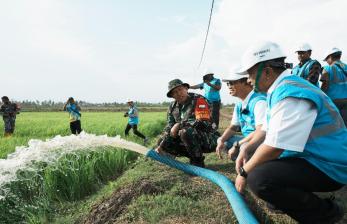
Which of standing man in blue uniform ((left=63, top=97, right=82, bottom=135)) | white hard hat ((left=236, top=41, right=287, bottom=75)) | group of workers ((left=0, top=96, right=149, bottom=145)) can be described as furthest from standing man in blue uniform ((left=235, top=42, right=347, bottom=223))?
standing man in blue uniform ((left=63, top=97, right=82, bottom=135))

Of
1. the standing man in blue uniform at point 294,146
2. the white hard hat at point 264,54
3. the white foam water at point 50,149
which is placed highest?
the white hard hat at point 264,54

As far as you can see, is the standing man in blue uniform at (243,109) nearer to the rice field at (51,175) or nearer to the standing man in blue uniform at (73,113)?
the rice field at (51,175)

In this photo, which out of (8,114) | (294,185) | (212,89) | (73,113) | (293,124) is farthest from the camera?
(8,114)

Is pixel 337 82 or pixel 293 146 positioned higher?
pixel 337 82

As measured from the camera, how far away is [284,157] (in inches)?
92.7

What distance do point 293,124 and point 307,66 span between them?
334cm

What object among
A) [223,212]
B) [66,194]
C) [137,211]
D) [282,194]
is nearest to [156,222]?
[137,211]

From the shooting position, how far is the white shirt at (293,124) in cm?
204

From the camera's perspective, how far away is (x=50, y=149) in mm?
5020

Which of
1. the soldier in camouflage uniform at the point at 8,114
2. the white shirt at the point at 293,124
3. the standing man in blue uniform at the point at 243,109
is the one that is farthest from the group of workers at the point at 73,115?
the white shirt at the point at 293,124

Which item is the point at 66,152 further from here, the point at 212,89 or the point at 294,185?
A: the point at 212,89

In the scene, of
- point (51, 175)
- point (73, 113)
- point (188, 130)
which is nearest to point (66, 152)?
point (51, 175)

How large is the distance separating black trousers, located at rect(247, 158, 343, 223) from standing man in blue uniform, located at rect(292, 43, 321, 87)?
2.91 meters

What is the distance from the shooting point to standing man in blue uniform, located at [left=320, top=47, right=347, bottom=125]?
4.91 m
